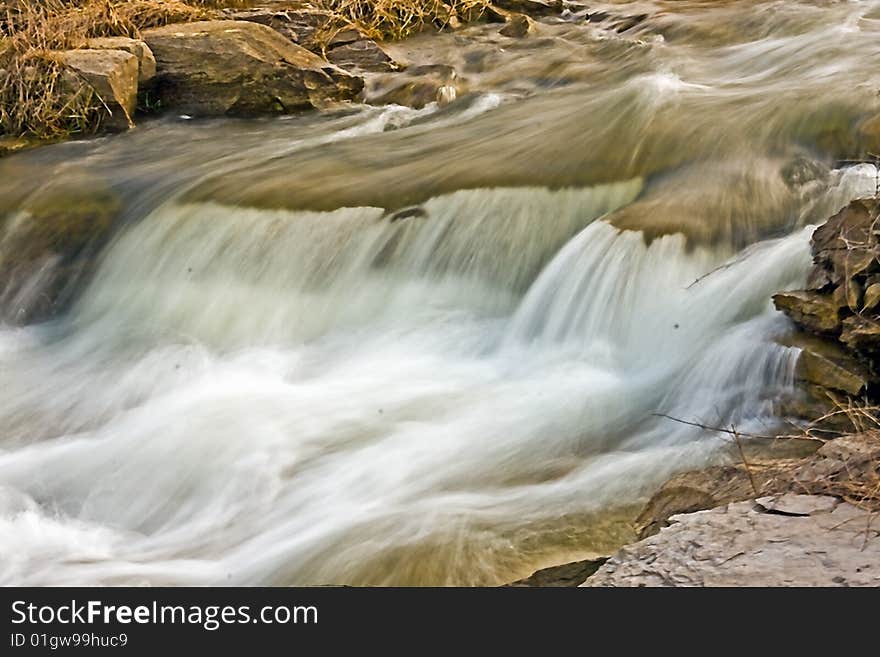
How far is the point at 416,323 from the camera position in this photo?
658cm

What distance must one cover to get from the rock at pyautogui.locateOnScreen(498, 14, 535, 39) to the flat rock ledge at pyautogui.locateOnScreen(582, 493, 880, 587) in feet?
24.6

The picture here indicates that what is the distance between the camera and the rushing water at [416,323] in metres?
4.92

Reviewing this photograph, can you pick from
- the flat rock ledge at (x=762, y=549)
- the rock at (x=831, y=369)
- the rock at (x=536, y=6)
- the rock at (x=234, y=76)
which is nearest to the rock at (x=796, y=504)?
the flat rock ledge at (x=762, y=549)

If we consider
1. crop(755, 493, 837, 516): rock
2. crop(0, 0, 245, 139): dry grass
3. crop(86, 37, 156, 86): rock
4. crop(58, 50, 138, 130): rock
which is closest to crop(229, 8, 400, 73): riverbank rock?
crop(86, 37, 156, 86): rock

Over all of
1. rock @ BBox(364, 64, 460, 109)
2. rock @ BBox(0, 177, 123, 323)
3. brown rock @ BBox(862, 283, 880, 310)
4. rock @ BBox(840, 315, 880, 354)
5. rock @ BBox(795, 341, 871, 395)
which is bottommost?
rock @ BBox(0, 177, 123, 323)

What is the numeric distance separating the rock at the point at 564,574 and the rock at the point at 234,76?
586 centimetres

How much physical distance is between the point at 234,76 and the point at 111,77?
83cm

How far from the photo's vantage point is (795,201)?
650cm

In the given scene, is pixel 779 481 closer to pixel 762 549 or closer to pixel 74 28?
pixel 762 549

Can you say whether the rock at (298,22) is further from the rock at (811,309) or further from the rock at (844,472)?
the rock at (844,472)

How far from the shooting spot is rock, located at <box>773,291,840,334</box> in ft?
16.1

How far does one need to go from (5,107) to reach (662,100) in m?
4.40

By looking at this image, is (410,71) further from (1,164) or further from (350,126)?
(1,164)

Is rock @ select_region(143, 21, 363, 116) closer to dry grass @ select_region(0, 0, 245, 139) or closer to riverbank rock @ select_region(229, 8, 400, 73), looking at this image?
dry grass @ select_region(0, 0, 245, 139)
